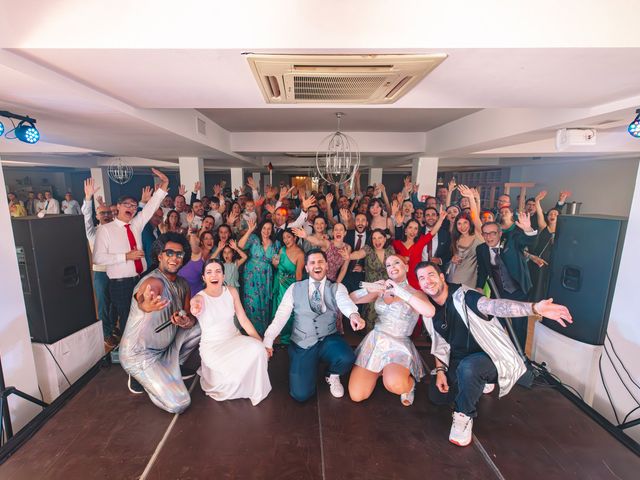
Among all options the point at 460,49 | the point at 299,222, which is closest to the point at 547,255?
the point at 299,222

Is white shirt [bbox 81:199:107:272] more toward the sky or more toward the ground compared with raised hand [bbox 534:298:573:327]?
more toward the sky

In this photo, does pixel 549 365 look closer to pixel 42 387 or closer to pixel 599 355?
pixel 599 355

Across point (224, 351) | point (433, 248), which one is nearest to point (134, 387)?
point (224, 351)

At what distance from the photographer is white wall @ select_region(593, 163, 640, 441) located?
2209 mm

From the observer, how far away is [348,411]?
2375 millimetres

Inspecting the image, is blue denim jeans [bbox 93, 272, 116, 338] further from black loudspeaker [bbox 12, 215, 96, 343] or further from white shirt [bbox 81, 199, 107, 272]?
black loudspeaker [bbox 12, 215, 96, 343]

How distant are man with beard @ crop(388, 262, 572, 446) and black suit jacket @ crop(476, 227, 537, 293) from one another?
2.86 ft

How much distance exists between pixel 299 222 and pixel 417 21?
2867 millimetres

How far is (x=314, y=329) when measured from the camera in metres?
2.71

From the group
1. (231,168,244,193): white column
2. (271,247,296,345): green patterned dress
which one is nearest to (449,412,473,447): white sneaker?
(271,247,296,345): green patterned dress

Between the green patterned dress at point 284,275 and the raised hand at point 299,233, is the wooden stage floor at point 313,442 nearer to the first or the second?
the green patterned dress at point 284,275

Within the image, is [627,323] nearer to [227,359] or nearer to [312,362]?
[312,362]

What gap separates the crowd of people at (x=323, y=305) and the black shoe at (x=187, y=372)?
17 mm

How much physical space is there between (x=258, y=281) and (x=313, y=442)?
5.52 feet
